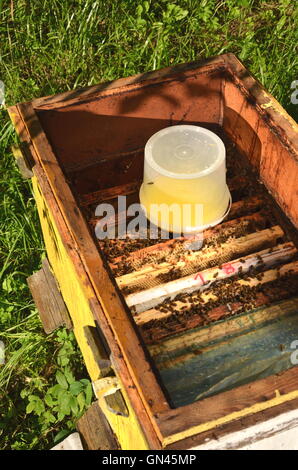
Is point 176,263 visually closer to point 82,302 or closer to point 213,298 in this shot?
point 213,298

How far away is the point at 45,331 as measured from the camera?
122 inches

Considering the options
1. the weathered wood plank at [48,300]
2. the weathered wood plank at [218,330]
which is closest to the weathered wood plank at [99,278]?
the weathered wood plank at [218,330]

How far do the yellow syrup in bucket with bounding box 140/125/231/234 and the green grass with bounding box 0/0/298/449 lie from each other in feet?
3.13

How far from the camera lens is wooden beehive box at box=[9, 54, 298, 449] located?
192cm

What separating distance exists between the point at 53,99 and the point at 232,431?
1.90 metres

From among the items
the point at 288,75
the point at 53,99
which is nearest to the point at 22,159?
the point at 53,99

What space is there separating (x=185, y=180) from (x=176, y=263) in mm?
422

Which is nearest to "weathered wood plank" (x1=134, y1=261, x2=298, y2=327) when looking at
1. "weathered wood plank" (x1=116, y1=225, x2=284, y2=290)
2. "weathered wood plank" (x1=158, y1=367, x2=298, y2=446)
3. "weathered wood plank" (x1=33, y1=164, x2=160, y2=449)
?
"weathered wood plank" (x1=116, y1=225, x2=284, y2=290)

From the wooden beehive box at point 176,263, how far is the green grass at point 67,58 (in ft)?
1.12

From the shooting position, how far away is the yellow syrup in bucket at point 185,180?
273 cm

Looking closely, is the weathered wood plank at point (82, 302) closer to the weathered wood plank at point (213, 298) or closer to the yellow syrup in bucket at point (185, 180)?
the weathered wood plank at point (213, 298)

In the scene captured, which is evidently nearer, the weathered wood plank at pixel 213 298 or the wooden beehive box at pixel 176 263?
the wooden beehive box at pixel 176 263

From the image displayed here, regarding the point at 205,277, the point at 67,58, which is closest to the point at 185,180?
the point at 205,277

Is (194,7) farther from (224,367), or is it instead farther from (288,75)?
(224,367)
